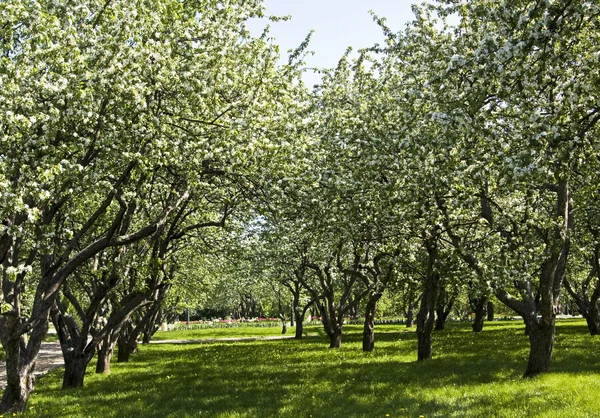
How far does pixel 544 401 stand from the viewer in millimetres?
12797

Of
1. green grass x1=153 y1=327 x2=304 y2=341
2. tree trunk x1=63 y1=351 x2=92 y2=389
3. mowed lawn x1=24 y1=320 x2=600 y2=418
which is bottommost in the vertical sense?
green grass x1=153 y1=327 x2=304 y2=341

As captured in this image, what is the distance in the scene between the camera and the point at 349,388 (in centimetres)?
1658

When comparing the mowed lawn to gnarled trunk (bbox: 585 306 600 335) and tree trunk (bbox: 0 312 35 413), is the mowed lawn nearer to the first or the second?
tree trunk (bbox: 0 312 35 413)

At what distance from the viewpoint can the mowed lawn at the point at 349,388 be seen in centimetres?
1309

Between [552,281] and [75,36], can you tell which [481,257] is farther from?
[75,36]

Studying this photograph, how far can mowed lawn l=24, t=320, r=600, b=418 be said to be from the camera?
13086 millimetres

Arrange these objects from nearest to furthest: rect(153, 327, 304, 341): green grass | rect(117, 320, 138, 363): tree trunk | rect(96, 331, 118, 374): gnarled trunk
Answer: rect(96, 331, 118, 374): gnarled trunk → rect(117, 320, 138, 363): tree trunk → rect(153, 327, 304, 341): green grass

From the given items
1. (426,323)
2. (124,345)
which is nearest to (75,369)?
(124,345)

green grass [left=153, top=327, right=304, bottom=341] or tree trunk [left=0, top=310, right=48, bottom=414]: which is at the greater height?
tree trunk [left=0, top=310, right=48, bottom=414]

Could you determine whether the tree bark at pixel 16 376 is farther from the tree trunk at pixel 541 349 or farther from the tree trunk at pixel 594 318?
the tree trunk at pixel 594 318

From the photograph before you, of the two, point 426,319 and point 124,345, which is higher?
point 426,319

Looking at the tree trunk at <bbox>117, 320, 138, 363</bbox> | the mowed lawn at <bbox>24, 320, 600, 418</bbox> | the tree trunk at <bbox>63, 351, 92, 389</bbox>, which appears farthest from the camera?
the tree trunk at <bbox>117, 320, 138, 363</bbox>

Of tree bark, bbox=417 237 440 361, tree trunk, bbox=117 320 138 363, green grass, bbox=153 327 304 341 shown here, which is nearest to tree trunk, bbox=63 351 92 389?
tree trunk, bbox=117 320 138 363

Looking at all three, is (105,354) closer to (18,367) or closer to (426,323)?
(18,367)
